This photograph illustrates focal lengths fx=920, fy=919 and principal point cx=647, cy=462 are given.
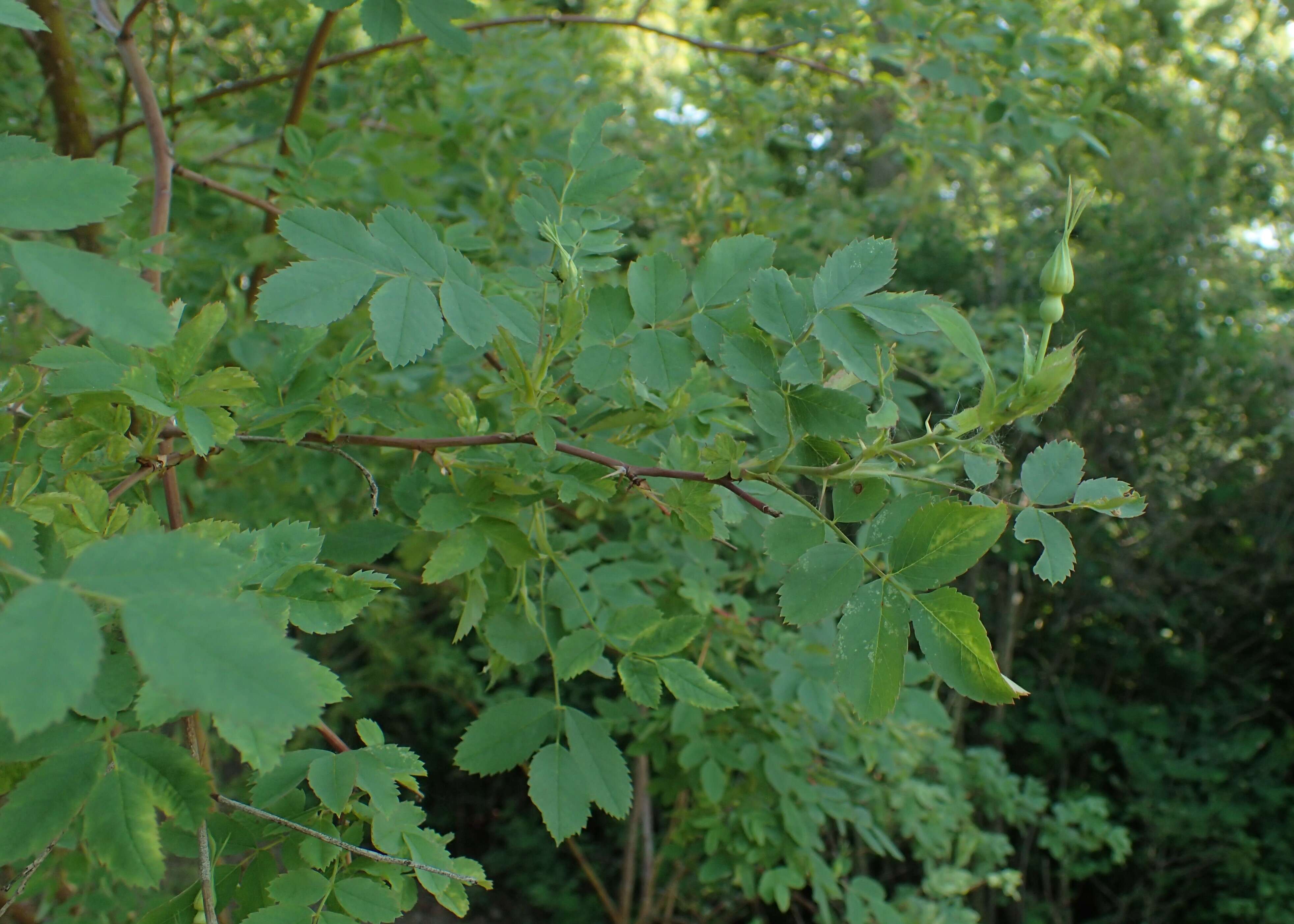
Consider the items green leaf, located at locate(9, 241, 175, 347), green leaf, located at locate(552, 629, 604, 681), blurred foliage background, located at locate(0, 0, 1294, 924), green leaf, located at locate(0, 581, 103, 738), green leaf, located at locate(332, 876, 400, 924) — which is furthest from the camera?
blurred foliage background, located at locate(0, 0, 1294, 924)

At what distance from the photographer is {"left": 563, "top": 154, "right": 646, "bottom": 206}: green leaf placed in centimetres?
103

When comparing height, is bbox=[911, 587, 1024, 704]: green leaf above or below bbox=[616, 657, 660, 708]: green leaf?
above

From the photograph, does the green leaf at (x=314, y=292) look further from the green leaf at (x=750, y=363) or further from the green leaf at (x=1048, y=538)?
the green leaf at (x=1048, y=538)

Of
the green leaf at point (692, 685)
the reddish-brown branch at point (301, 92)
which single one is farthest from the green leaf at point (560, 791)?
the reddish-brown branch at point (301, 92)

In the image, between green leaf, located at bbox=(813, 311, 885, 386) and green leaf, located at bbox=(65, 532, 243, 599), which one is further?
green leaf, located at bbox=(813, 311, 885, 386)

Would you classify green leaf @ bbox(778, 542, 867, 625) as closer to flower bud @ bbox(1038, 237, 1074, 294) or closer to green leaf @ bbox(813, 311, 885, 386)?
green leaf @ bbox(813, 311, 885, 386)

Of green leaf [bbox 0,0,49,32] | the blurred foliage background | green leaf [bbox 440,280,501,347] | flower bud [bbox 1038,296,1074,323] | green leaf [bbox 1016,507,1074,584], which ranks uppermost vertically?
green leaf [bbox 0,0,49,32]

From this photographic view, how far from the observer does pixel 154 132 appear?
123 cm

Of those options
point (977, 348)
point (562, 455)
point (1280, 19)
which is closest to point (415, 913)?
point (562, 455)

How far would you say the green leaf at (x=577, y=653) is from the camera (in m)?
0.96

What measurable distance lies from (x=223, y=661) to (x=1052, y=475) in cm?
68

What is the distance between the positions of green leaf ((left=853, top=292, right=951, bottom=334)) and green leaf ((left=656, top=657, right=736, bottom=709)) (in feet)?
1.24

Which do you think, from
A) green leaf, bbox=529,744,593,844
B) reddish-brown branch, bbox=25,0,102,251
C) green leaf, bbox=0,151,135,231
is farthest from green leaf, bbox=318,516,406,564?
reddish-brown branch, bbox=25,0,102,251

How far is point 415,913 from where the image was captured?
4418mm
